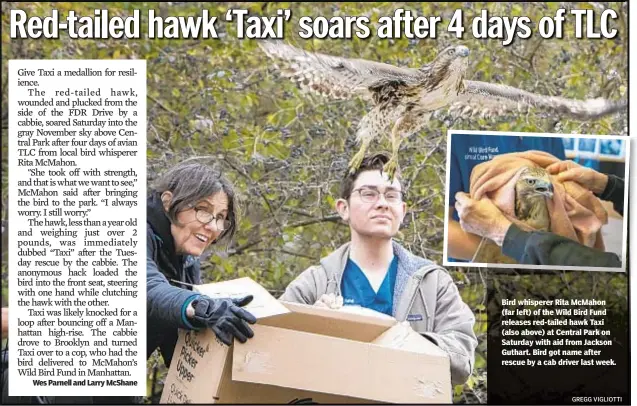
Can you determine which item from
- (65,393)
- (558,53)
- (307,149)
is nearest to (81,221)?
(65,393)

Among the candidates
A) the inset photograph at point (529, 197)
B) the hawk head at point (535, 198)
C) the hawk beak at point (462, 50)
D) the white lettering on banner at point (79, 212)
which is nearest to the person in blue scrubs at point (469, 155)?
the inset photograph at point (529, 197)

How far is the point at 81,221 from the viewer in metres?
4.55

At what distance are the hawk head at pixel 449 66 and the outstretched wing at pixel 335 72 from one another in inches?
2.9

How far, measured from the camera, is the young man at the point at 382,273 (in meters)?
4.61

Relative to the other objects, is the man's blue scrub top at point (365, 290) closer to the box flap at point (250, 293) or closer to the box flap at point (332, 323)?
the box flap at point (332, 323)

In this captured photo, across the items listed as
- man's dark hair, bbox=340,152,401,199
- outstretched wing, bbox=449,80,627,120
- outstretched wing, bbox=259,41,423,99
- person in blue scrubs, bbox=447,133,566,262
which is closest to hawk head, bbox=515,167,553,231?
person in blue scrubs, bbox=447,133,566,262

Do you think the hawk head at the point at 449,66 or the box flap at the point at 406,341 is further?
the hawk head at the point at 449,66

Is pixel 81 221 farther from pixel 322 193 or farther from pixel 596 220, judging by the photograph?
pixel 596 220

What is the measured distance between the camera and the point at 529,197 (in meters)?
4.64

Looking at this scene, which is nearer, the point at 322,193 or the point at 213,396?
the point at 213,396

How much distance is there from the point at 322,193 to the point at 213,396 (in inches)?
45.4

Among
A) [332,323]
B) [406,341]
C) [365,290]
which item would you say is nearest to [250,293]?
[332,323]

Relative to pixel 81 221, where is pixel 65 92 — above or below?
above

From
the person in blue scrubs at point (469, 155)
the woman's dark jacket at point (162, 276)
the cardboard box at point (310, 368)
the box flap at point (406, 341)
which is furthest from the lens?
the person in blue scrubs at point (469, 155)
